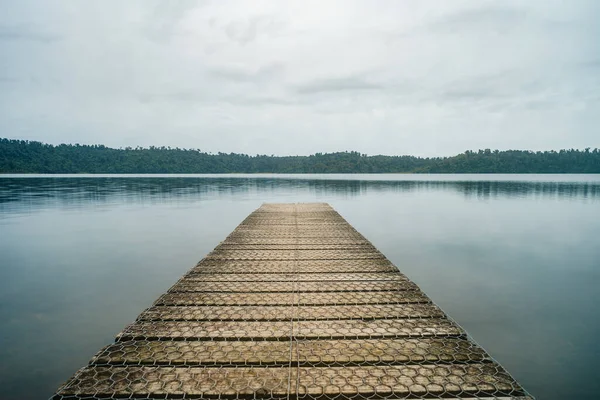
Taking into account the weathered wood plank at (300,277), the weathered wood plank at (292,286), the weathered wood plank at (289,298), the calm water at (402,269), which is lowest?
the calm water at (402,269)

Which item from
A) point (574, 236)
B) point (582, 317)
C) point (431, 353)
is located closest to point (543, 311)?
point (582, 317)

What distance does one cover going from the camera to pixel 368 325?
4781 mm

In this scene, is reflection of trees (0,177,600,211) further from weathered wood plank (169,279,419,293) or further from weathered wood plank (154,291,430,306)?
weathered wood plank (154,291,430,306)

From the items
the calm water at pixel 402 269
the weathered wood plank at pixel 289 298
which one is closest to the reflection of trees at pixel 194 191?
the calm water at pixel 402 269

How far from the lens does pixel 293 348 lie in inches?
162

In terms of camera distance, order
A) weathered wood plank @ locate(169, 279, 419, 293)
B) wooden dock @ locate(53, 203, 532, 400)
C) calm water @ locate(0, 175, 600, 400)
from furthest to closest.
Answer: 1. weathered wood plank @ locate(169, 279, 419, 293)
2. calm water @ locate(0, 175, 600, 400)
3. wooden dock @ locate(53, 203, 532, 400)

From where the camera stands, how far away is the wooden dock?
3.42 meters

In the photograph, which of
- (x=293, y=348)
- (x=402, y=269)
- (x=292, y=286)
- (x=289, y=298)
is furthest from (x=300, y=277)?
(x=402, y=269)

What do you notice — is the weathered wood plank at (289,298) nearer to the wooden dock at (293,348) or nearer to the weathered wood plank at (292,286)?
the wooden dock at (293,348)

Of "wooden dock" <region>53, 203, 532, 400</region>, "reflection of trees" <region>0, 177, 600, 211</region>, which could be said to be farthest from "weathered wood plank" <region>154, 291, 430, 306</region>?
"reflection of trees" <region>0, 177, 600, 211</region>

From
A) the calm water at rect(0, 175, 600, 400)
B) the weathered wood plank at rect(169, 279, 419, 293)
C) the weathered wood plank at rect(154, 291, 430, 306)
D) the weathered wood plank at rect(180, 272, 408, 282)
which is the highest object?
the weathered wood plank at rect(154, 291, 430, 306)

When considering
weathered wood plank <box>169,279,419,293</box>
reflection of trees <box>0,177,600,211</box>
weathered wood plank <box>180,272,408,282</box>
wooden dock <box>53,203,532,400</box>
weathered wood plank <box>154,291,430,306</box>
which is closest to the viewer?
wooden dock <box>53,203,532,400</box>

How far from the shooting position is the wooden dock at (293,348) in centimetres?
342

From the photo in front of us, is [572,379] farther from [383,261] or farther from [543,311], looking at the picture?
[383,261]
